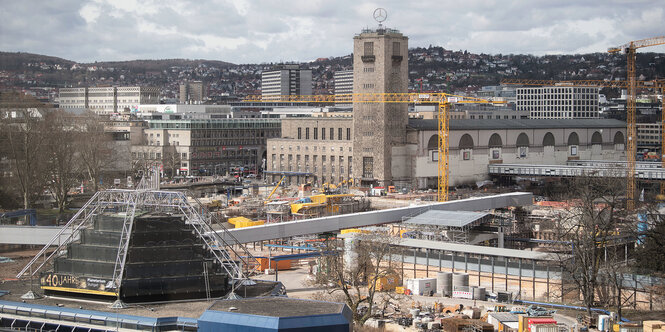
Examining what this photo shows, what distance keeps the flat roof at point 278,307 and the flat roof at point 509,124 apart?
6496 centimetres

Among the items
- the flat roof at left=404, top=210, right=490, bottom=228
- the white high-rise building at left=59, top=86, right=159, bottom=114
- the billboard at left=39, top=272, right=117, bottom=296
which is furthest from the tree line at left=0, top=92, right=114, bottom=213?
the white high-rise building at left=59, top=86, right=159, bottom=114

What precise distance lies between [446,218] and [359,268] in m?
19.4

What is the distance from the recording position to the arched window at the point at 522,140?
359 ft

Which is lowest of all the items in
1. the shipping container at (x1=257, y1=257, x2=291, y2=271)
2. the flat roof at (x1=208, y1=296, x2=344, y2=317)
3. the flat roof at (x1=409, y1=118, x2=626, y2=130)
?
the shipping container at (x1=257, y1=257, x2=291, y2=271)

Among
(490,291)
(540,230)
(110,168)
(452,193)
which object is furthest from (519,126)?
(490,291)

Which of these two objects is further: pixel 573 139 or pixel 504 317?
pixel 573 139

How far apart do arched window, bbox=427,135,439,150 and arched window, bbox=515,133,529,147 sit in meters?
13.3

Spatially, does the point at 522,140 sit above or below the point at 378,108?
below

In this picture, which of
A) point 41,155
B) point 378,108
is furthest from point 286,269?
point 378,108

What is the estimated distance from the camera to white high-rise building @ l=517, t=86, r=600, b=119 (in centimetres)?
19175

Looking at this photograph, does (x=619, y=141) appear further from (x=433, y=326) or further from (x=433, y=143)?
(x=433, y=326)

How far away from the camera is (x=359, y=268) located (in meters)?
47.0

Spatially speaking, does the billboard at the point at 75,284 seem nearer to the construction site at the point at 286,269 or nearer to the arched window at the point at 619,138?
the construction site at the point at 286,269

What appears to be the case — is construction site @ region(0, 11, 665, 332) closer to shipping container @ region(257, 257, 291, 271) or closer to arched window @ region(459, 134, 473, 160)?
shipping container @ region(257, 257, 291, 271)
